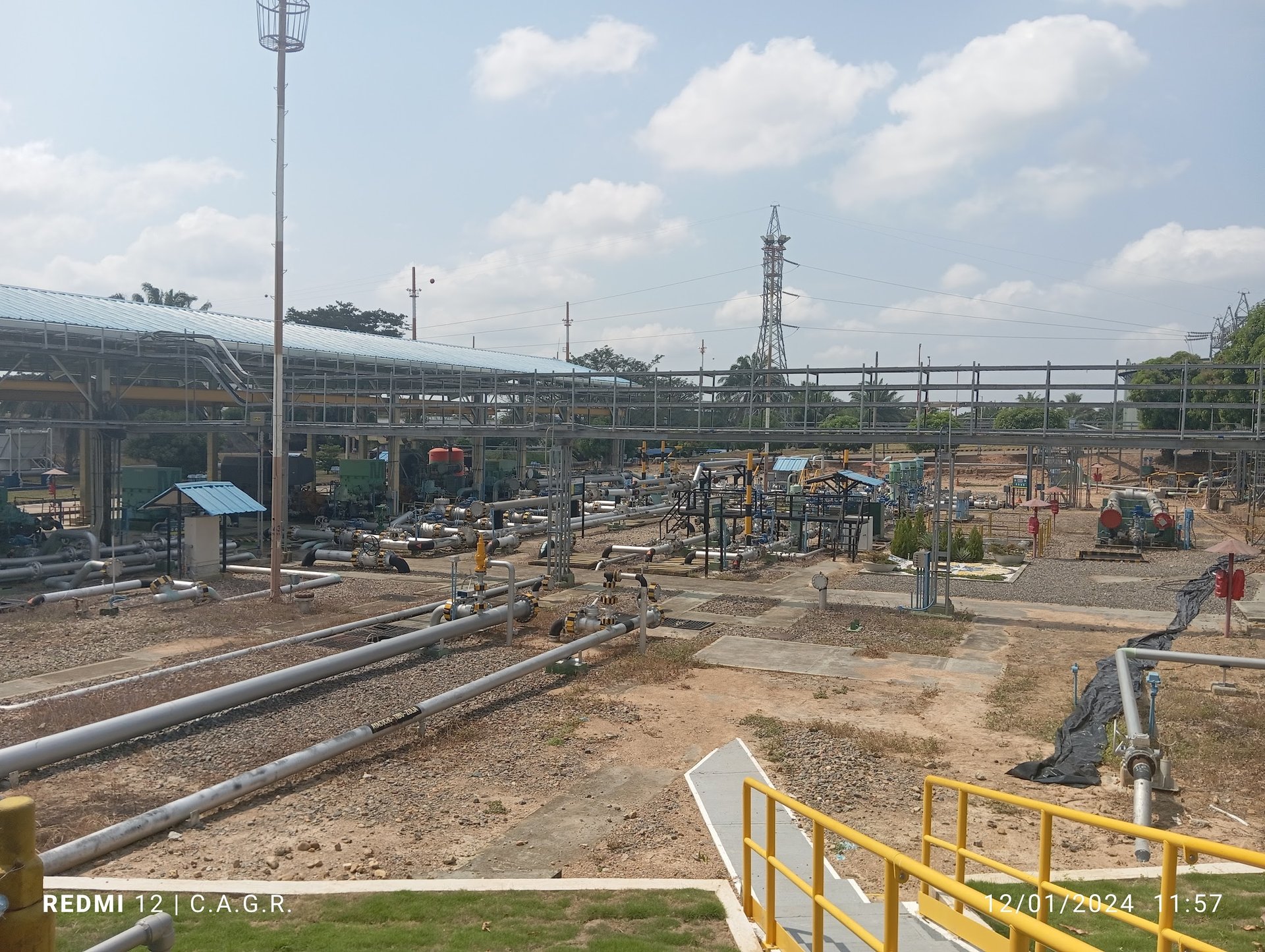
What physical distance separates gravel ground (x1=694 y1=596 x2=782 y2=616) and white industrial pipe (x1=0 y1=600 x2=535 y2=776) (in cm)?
587

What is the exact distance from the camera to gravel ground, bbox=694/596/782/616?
19641 mm

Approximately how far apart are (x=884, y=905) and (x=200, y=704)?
9115 millimetres

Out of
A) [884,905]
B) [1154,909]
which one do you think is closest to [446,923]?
[884,905]

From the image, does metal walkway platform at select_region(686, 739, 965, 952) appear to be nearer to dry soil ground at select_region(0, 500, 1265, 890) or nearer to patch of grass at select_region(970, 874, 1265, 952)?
dry soil ground at select_region(0, 500, 1265, 890)

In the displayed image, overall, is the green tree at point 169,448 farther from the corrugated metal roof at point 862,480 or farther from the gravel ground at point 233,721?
the gravel ground at point 233,721

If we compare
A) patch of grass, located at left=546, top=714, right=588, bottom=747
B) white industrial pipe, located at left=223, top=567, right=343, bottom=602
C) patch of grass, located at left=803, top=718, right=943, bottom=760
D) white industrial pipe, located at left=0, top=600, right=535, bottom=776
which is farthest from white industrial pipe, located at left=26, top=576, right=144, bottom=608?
patch of grass, located at left=803, top=718, right=943, bottom=760

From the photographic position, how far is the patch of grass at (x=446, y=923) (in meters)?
5.89

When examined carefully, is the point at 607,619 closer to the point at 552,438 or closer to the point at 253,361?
the point at 552,438

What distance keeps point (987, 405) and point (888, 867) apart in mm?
16121

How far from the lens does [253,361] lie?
120 ft

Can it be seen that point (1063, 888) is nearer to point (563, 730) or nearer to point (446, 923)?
point (446, 923)

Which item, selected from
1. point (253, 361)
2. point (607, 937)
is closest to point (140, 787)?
point (607, 937)

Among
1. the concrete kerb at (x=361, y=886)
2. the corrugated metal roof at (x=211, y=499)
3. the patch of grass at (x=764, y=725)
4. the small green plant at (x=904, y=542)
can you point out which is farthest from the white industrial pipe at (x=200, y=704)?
the small green plant at (x=904, y=542)

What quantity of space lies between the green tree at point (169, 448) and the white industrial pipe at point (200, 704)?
113 feet
